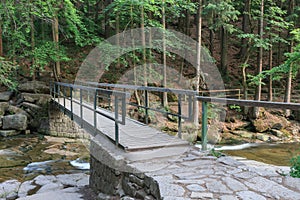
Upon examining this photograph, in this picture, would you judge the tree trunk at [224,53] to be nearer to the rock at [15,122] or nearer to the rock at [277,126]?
the rock at [277,126]

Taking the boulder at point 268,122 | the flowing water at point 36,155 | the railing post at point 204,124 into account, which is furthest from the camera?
the boulder at point 268,122

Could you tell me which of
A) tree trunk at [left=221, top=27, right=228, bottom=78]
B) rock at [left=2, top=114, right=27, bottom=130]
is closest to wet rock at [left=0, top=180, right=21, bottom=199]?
rock at [left=2, top=114, right=27, bottom=130]

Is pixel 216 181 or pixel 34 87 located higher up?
pixel 34 87

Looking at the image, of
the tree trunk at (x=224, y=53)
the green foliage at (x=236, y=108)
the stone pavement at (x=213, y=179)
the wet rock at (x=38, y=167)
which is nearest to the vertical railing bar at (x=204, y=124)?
the stone pavement at (x=213, y=179)

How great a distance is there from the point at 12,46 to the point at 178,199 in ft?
33.9

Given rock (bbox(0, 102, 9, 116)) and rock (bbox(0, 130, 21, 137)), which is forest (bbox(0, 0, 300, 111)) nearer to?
rock (bbox(0, 102, 9, 116))

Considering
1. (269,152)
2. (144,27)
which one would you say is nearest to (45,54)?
(144,27)

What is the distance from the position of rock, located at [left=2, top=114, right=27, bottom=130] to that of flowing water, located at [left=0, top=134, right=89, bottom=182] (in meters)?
0.48

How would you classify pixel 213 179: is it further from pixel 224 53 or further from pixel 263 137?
pixel 224 53

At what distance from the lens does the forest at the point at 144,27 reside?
9797 mm

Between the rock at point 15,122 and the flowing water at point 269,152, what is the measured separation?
738 cm

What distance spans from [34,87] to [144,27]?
540cm

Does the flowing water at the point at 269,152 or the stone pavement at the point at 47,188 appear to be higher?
the stone pavement at the point at 47,188

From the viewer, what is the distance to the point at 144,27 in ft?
36.7
